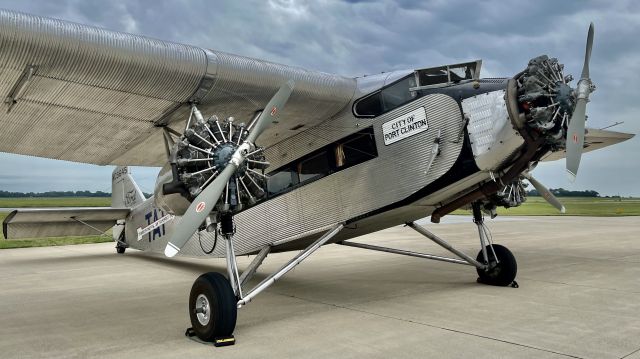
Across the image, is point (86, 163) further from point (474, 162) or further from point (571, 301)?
point (571, 301)

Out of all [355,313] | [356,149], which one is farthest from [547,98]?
[355,313]

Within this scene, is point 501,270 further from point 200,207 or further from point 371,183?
point 200,207

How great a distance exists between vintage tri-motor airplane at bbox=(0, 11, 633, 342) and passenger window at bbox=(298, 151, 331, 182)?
0.02 metres

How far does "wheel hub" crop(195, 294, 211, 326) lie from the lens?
16.8ft

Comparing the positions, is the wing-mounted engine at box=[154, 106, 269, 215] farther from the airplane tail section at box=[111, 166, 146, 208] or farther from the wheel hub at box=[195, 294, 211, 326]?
the airplane tail section at box=[111, 166, 146, 208]

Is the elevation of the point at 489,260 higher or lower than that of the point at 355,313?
higher

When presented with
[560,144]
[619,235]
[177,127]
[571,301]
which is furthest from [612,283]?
[619,235]

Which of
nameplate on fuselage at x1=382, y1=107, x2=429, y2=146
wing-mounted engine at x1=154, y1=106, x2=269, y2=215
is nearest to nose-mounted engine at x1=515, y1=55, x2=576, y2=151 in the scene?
nameplate on fuselage at x1=382, y1=107, x2=429, y2=146

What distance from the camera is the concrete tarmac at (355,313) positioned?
4.47m

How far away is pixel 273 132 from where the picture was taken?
7.39m

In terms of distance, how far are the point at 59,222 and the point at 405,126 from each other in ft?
35.4

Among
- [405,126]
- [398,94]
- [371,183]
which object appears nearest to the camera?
[405,126]

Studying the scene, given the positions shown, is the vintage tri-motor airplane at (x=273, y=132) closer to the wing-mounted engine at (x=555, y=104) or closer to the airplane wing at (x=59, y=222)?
the wing-mounted engine at (x=555, y=104)

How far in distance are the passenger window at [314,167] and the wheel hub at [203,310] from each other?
2652 millimetres
